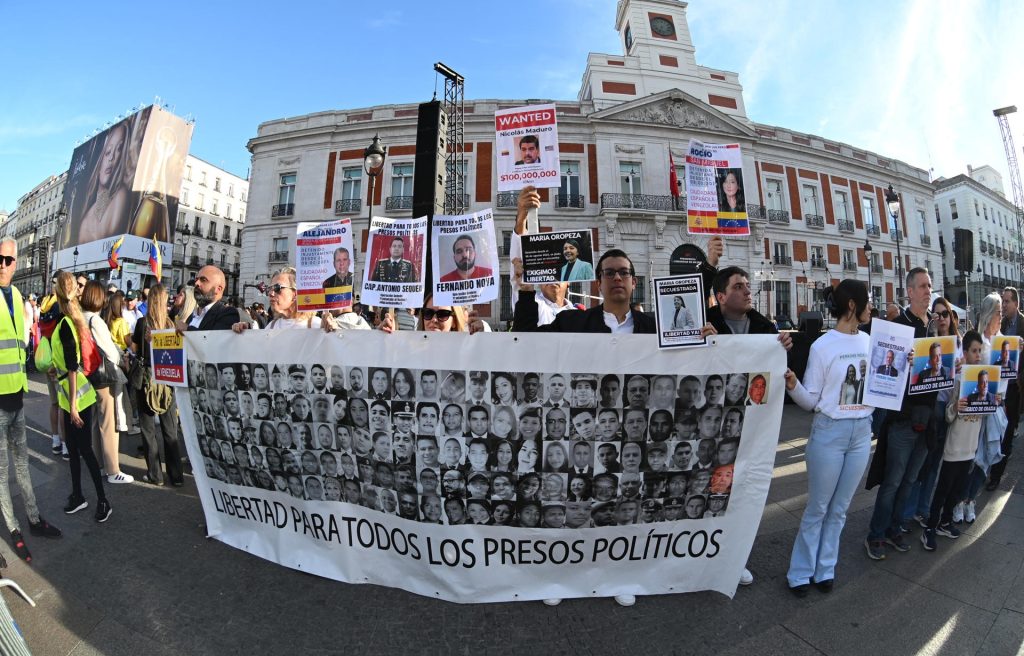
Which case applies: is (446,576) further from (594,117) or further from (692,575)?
(594,117)

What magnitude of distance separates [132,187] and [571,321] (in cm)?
5154

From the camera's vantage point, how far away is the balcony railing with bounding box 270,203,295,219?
27.8 metres

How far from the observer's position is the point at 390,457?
275 cm

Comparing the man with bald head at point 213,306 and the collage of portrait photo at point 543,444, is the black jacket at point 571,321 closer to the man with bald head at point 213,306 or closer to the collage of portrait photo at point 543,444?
the collage of portrait photo at point 543,444

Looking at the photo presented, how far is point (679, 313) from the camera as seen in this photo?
257 centimetres

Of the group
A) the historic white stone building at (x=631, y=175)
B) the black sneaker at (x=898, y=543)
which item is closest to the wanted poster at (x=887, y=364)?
the black sneaker at (x=898, y=543)

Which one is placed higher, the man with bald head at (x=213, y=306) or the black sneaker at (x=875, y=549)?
the man with bald head at (x=213, y=306)

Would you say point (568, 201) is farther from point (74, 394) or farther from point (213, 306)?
point (74, 394)

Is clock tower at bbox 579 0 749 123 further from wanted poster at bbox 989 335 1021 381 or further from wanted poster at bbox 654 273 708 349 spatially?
wanted poster at bbox 654 273 708 349

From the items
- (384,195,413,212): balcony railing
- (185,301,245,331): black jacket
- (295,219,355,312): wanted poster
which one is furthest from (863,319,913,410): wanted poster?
(384,195,413,212): balcony railing

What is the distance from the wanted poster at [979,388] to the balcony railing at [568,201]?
24.1 metres

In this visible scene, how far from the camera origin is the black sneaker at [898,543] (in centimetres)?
344

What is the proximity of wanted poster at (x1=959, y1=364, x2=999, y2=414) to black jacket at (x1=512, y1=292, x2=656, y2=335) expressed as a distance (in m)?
2.71

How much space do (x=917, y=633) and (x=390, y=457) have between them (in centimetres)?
323
